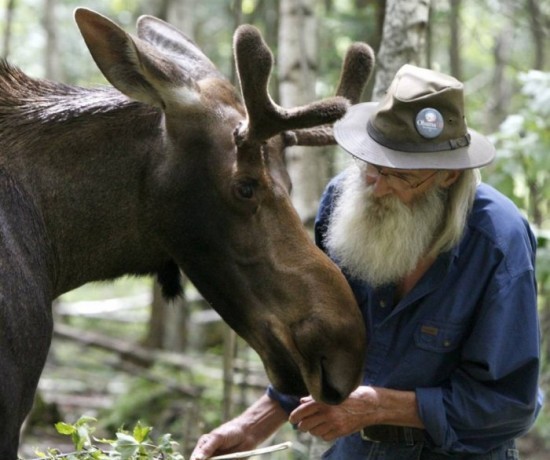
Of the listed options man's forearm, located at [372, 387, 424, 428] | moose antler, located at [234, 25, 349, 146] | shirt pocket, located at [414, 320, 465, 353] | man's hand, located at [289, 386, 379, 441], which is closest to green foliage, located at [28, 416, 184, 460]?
man's hand, located at [289, 386, 379, 441]

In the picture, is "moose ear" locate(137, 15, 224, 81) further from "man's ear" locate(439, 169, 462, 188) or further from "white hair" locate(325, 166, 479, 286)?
"man's ear" locate(439, 169, 462, 188)

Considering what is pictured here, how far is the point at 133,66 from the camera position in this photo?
13.2 feet

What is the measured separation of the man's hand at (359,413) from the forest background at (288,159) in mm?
1446

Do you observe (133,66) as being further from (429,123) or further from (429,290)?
(429,290)

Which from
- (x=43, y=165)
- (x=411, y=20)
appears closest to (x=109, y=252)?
(x=43, y=165)

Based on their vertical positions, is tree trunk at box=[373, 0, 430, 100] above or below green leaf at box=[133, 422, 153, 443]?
above

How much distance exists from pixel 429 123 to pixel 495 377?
3.36 feet

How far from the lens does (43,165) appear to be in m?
4.25

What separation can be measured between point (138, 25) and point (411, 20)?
5.37ft

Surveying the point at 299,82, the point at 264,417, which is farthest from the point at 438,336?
the point at 299,82

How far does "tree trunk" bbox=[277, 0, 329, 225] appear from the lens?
6.99 meters

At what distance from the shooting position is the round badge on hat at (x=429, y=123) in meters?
4.07

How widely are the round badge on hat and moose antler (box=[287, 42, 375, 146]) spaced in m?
0.59

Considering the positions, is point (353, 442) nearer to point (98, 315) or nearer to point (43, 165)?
point (43, 165)
